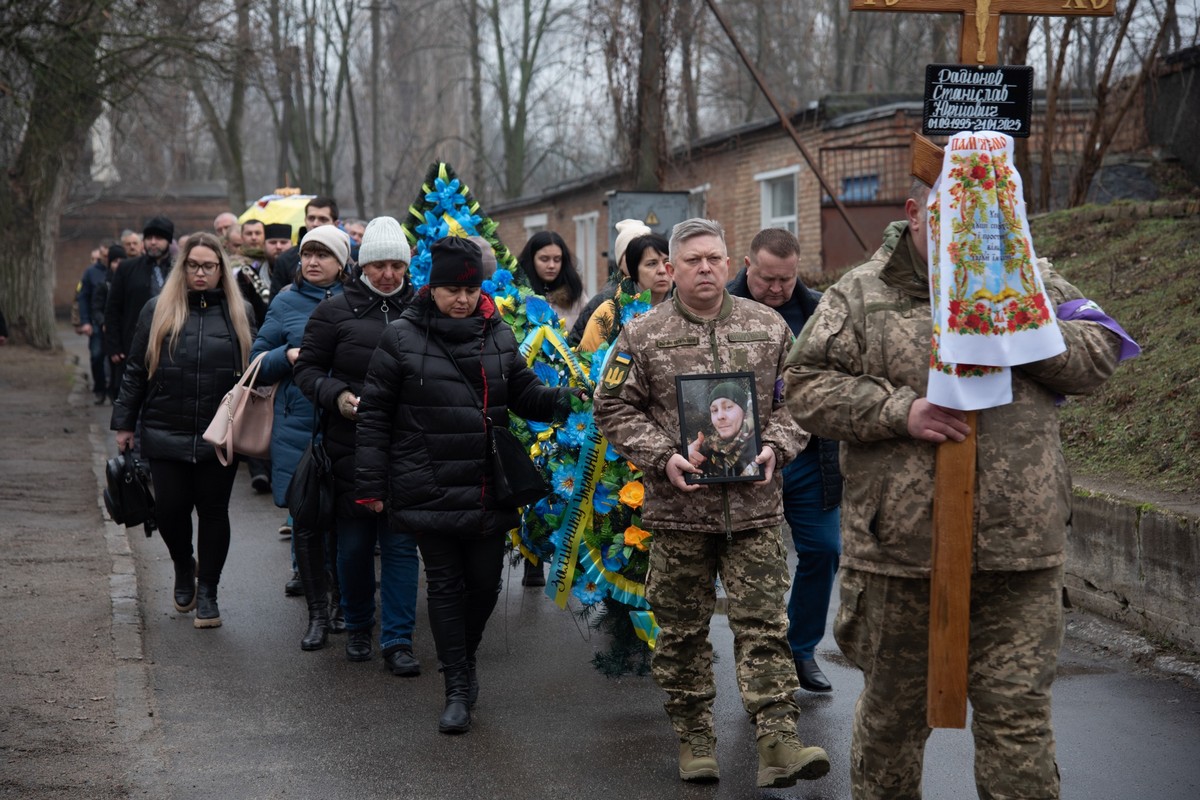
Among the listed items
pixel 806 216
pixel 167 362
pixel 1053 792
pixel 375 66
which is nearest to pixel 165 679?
pixel 167 362

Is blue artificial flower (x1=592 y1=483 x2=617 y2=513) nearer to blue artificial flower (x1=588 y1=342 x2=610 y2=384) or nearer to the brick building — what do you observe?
blue artificial flower (x1=588 y1=342 x2=610 y2=384)

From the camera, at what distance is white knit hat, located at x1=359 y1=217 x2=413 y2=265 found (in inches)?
267

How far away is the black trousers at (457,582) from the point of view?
5.84 metres

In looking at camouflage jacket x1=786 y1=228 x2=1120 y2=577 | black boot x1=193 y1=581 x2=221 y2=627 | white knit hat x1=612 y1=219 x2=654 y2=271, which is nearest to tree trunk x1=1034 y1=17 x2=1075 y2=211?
white knit hat x1=612 y1=219 x2=654 y2=271

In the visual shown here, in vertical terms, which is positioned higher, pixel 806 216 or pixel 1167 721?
pixel 806 216

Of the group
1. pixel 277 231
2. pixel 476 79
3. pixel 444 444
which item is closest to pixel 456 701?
pixel 444 444

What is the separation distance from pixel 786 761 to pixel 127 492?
4.26 m

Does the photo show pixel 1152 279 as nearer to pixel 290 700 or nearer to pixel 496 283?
pixel 496 283

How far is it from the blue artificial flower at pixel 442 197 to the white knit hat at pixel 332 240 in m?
0.50

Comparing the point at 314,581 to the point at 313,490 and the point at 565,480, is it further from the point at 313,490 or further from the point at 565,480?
the point at 565,480

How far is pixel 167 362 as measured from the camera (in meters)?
7.44

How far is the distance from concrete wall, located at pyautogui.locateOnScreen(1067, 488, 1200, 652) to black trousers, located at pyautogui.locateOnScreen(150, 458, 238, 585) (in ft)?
14.8

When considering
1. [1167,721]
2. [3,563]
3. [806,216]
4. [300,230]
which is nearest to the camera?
[1167,721]

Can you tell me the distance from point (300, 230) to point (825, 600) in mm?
6065
